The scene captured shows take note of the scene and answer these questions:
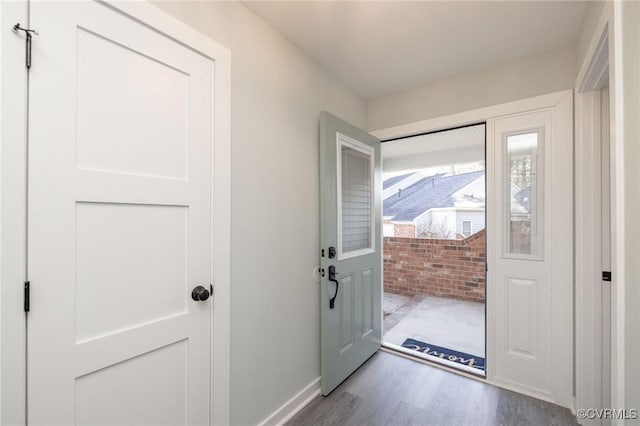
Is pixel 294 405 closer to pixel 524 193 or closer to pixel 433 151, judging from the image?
pixel 524 193

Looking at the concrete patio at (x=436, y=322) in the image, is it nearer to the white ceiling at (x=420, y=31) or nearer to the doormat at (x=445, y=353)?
the doormat at (x=445, y=353)

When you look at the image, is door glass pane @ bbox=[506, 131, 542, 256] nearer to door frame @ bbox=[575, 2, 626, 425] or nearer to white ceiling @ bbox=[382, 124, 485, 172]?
door frame @ bbox=[575, 2, 626, 425]

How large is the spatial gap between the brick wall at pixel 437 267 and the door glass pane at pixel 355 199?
8.38ft

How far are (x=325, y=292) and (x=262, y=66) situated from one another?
1.54 meters

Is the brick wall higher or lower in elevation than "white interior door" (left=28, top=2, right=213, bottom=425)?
lower

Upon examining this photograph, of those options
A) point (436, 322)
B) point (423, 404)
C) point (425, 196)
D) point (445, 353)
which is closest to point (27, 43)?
point (423, 404)

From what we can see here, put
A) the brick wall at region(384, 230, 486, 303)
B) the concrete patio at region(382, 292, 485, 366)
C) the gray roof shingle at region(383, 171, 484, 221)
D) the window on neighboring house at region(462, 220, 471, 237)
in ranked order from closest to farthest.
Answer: the concrete patio at region(382, 292, 485, 366), the brick wall at region(384, 230, 486, 303), the window on neighboring house at region(462, 220, 471, 237), the gray roof shingle at region(383, 171, 484, 221)

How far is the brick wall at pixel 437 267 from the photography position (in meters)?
4.28

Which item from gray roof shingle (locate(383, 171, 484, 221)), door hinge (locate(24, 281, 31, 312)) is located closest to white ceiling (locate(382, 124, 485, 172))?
gray roof shingle (locate(383, 171, 484, 221))

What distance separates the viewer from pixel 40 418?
89 centimetres

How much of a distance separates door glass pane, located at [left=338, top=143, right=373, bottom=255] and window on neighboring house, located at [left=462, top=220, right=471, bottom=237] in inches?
119

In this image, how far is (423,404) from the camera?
1.91 meters

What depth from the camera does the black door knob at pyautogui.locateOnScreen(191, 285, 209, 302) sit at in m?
1.29

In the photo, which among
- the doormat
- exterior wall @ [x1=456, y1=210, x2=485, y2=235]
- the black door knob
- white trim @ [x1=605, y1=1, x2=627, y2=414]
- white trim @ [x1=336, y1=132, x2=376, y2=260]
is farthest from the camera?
exterior wall @ [x1=456, y1=210, x2=485, y2=235]
